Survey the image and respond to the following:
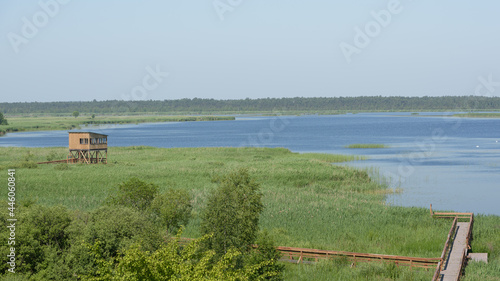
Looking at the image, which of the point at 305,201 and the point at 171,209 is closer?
the point at 171,209

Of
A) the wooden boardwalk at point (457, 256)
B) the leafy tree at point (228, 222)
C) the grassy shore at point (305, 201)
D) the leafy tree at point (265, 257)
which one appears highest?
the leafy tree at point (228, 222)

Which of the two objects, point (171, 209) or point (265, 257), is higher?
point (171, 209)

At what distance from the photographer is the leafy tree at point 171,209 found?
121ft

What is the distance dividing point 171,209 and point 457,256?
18210 mm

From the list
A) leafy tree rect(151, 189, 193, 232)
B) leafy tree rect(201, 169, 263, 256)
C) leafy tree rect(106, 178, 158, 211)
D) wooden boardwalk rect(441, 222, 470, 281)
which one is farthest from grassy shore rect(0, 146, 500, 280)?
leafy tree rect(106, 178, 158, 211)

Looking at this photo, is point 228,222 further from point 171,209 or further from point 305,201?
point 305,201

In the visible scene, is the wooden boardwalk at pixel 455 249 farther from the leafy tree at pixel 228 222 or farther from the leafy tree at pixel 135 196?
the leafy tree at pixel 135 196

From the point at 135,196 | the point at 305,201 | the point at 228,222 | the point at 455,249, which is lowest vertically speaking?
the point at 305,201

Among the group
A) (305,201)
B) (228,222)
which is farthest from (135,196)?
(305,201)

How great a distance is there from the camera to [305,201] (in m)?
49.4

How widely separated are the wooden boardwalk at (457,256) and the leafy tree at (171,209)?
1728 cm

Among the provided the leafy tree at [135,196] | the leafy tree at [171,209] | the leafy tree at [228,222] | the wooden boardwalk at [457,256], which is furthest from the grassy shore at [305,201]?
the leafy tree at [135,196]

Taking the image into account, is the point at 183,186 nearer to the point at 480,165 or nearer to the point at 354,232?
the point at 354,232

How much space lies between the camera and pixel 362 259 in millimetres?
31375
